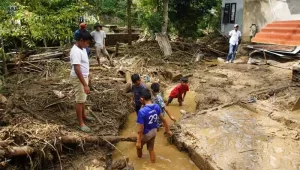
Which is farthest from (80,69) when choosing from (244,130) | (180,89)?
(180,89)

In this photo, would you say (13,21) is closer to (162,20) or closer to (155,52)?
(155,52)

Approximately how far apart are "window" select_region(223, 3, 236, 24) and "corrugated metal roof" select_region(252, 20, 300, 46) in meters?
16.1

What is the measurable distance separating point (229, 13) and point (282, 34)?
55.2ft

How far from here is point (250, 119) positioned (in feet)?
18.2

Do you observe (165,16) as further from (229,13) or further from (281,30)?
(281,30)

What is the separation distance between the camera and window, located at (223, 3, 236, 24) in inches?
742

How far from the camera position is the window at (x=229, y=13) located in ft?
61.8

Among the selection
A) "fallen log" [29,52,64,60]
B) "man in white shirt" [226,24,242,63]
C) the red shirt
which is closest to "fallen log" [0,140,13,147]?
the red shirt

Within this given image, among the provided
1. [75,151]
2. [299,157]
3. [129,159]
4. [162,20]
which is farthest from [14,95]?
[162,20]

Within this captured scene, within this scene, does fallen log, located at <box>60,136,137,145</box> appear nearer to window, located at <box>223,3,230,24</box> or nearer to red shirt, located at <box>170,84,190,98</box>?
red shirt, located at <box>170,84,190,98</box>

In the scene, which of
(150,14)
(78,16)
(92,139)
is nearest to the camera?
(92,139)

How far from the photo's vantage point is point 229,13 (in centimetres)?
1908

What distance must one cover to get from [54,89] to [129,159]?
3.22 metres

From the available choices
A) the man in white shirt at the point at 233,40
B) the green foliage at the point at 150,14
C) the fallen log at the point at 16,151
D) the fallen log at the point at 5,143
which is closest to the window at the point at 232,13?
the green foliage at the point at 150,14
